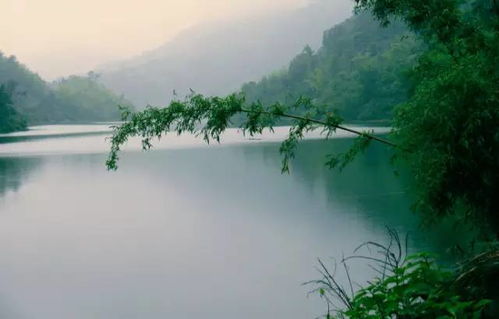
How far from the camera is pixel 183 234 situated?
12586 mm

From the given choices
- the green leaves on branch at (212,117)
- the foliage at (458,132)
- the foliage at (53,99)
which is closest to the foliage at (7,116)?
the foliage at (53,99)

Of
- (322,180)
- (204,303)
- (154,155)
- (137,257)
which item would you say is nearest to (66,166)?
(154,155)

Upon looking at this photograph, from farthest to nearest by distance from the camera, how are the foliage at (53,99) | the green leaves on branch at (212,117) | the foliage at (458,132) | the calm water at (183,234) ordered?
the foliage at (53,99)
the calm water at (183,234)
the green leaves on branch at (212,117)
the foliage at (458,132)

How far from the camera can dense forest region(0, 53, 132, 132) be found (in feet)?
256

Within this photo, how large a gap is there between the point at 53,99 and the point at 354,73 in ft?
128

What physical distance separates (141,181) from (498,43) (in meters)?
15.9

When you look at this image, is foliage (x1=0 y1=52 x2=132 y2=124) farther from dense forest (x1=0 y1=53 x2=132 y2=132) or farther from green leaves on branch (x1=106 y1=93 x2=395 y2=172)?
green leaves on branch (x1=106 y1=93 x2=395 y2=172)

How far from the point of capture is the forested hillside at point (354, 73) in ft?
172

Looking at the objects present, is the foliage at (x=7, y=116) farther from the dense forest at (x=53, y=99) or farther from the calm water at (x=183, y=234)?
the calm water at (x=183, y=234)

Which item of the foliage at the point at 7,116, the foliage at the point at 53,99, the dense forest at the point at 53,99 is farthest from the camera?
the foliage at the point at 53,99

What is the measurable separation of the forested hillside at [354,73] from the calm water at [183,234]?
26.5 meters

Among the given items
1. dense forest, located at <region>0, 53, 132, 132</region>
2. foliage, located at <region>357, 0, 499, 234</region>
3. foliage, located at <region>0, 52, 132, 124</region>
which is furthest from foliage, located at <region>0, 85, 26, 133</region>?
foliage, located at <region>357, 0, 499, 234</region>

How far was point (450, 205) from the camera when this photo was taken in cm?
553

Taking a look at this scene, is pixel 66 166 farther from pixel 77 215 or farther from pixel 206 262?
pixel 206 262
